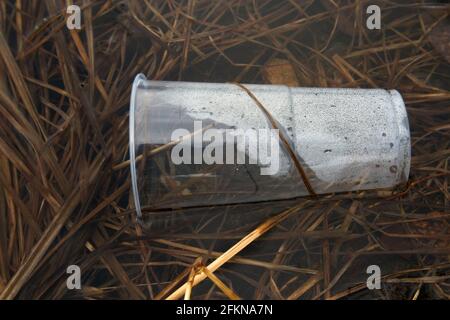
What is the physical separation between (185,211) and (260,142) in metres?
0.41

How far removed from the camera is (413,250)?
152cm

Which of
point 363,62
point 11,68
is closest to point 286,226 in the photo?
point 363,62

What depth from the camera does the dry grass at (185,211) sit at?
4.84ft

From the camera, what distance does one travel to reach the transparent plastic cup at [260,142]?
1.39 meters

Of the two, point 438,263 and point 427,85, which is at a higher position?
point 427,85

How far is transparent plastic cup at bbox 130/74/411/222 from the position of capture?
1395mm

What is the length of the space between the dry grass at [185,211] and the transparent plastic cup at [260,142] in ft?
0.43

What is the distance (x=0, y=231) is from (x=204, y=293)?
2.42 ft

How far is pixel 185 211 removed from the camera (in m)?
1.56

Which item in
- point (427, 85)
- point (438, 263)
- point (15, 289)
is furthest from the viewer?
point (427, 85)

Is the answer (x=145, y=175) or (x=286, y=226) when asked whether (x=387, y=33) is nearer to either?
(x=286, y=226)

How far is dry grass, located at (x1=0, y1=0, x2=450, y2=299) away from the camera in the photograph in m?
1.48

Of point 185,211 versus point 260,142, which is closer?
point 260,142

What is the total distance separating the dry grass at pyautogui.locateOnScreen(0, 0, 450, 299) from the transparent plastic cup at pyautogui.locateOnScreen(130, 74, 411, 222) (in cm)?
13
